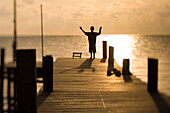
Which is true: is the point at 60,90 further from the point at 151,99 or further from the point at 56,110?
the point at 151,99

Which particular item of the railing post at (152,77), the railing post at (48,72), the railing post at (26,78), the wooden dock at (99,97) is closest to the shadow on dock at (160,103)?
the wooden dock at (99,97)

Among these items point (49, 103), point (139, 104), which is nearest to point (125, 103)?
point (139, 104)

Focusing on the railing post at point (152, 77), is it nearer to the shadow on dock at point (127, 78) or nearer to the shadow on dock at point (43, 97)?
the shadow on dock at point (127, 78)

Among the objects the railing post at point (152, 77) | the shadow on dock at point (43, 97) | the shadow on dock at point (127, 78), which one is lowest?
the shadow on dock at point (43, 97)

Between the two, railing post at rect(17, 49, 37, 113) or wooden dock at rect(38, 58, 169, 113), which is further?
wooden dock at rect(38, 58, 169, 113)

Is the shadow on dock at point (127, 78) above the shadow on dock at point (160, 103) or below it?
above

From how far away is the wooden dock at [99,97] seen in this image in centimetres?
554

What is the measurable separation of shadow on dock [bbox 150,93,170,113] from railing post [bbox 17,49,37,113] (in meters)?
3.12

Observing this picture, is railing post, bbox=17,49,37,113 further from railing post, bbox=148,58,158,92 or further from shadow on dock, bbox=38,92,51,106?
railing post, bbox=148,58,158,92

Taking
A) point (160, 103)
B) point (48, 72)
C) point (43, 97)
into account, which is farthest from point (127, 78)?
point (43, 97)

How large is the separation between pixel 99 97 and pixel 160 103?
5.68ft

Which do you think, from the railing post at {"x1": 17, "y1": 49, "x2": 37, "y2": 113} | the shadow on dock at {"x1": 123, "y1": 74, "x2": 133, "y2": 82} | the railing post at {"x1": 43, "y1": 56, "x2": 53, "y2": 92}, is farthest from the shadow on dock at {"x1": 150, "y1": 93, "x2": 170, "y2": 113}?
the railing post at {"x1": 43, "y1": 56, "x2": 53, "y2": 92}

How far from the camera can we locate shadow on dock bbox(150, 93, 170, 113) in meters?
5.39

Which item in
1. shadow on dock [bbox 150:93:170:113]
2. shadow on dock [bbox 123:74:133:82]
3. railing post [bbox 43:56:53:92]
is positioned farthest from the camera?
shadow on dock [bbox 123:74:133:82]
